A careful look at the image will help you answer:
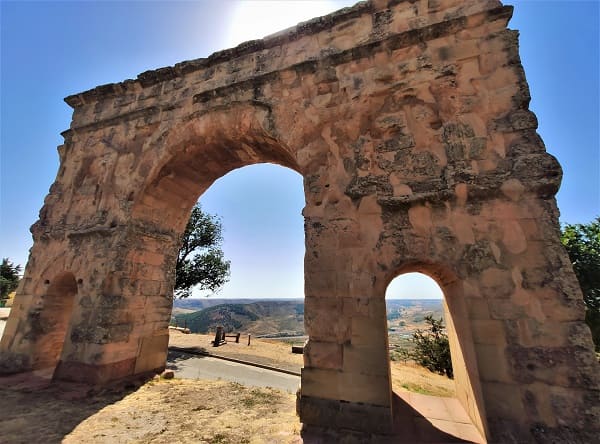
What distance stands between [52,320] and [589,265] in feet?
52.8

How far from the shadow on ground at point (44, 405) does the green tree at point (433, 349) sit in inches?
338

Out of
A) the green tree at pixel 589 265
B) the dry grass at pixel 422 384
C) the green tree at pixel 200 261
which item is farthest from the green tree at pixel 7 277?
the green tree at pixel 589 265

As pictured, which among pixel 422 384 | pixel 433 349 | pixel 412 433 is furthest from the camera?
pixel 433 349

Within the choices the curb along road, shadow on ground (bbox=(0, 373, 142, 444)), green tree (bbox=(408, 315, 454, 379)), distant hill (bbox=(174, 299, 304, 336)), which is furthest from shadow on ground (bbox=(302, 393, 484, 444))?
distant hill (bbox=(174, 299, 304, 336))

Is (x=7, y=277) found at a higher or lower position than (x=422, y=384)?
higher

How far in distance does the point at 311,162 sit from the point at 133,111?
4532 millimetres

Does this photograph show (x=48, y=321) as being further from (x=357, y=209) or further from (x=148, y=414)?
(x=357, y=209)

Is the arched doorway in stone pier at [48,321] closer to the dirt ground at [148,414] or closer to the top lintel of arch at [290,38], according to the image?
the dirt ground at [148,414]

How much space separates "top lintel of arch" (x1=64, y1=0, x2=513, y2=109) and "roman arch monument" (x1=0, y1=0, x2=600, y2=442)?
0.11ft

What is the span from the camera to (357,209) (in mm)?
3787

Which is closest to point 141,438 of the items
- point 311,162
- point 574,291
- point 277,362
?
point 311,162

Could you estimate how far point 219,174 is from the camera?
248 inches

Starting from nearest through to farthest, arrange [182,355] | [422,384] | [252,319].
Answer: [422,384]
[182,355]
[252,319]

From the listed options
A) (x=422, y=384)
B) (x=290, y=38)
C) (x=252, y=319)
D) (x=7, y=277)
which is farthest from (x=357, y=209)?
(x=252, y=319)
